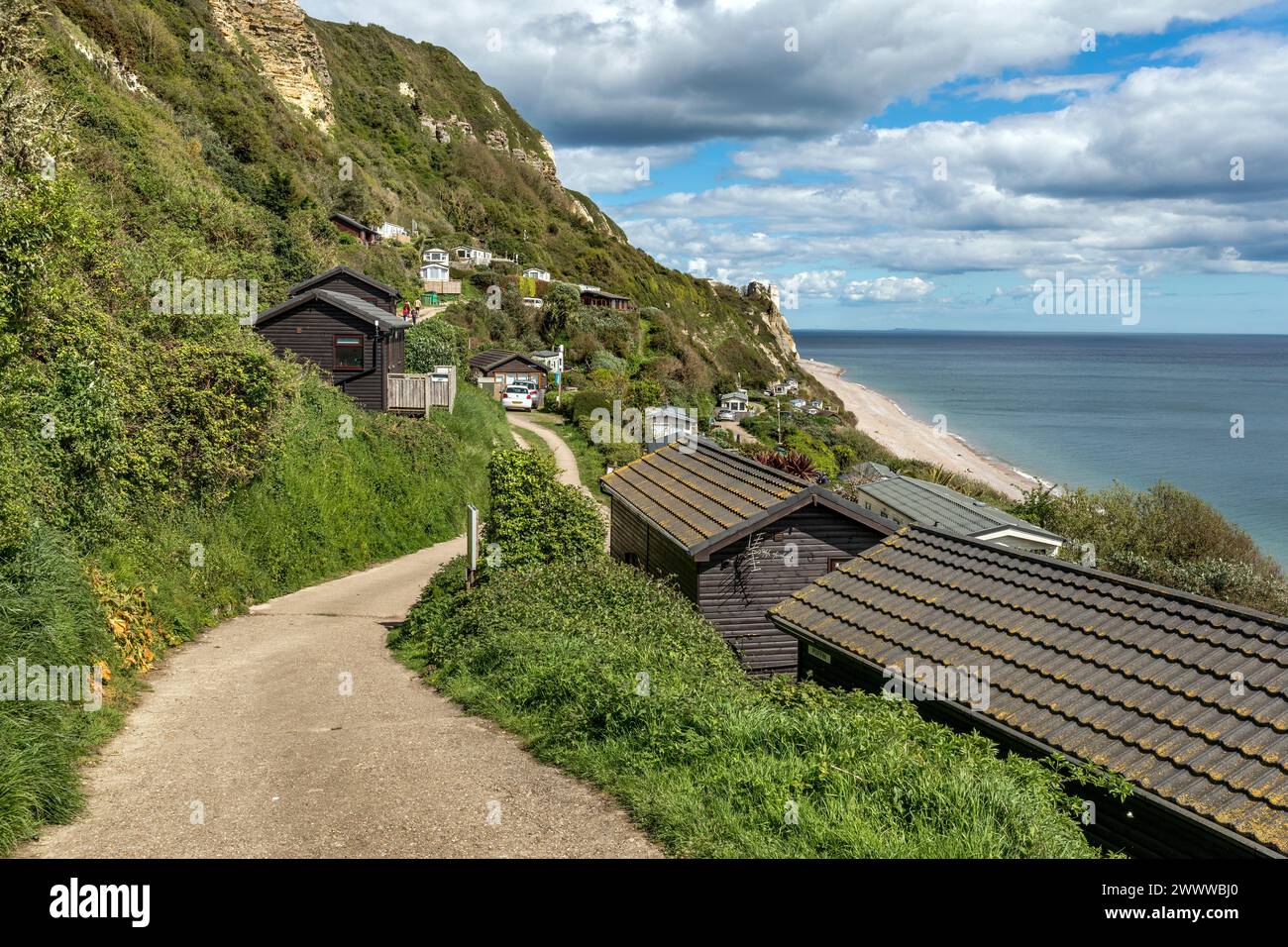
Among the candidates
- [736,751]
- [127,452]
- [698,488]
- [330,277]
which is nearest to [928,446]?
[330,277]

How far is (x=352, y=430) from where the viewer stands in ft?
89.1

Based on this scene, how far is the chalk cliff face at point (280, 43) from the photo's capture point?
73.5 metres

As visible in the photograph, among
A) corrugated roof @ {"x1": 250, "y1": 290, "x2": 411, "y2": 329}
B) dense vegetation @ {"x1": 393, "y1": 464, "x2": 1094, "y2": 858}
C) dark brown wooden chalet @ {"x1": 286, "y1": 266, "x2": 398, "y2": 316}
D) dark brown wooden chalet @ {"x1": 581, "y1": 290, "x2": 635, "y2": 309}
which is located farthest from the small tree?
dense vegetation @ {"x1": 393, "y1": 464, "x2": 1094, "y2": 858}

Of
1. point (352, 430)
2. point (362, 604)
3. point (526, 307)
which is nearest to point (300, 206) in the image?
point (526, 307)

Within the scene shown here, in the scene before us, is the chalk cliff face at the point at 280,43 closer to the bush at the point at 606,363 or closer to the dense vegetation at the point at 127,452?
the bush at the point at 606,363

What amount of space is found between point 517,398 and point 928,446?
145ft

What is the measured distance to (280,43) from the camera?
255ft

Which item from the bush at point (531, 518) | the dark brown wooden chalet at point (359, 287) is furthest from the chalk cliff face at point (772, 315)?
the bush at point (531, 518)

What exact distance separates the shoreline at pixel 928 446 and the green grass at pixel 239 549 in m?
34.2

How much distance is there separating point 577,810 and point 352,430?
69.1ft

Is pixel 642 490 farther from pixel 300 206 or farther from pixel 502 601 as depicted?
pixel 300 206

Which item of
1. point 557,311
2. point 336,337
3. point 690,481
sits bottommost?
point 690,481

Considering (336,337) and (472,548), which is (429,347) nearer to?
(336,337)
